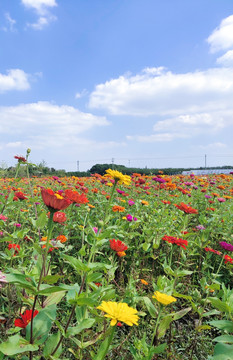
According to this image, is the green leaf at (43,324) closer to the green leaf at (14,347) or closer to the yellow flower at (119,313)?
the green leaf at (14,347)

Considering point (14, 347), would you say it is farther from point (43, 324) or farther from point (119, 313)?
point (119, 313)

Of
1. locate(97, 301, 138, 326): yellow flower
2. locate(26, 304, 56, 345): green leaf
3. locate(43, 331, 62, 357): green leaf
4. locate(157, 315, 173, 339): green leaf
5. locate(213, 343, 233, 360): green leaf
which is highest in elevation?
locate(97, 301, 138, 326): yellow flower

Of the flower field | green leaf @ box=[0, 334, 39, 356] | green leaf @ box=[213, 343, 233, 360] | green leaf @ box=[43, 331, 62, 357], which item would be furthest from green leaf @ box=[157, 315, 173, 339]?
green leaf @ box=[0, 334, 39, 356]

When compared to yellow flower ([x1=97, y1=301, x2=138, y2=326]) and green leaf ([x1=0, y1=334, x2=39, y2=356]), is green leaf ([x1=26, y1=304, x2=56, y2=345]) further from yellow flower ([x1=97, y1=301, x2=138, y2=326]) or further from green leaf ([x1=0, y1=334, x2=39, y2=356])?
yellow flower ([x1=97, y1=301, x2=138, y2=326])

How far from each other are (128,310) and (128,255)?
68.5 inches

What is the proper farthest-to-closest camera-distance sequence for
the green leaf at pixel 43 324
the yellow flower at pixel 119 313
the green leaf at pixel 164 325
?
the green leaf at pixel 164 325 < the green leaf at pixel 43 324 < the yellow flower at pixel 119 313

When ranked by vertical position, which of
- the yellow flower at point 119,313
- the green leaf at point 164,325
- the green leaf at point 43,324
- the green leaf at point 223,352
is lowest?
the green leaf at point 164,325

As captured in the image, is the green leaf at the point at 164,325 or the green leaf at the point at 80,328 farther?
the green leaf at the point at 164,325

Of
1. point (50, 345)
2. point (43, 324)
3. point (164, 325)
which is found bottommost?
point (164, 325)

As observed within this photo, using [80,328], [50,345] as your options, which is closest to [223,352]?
[80,328]

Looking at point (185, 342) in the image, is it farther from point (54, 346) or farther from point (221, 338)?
point (54, 346)

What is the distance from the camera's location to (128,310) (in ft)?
2.71

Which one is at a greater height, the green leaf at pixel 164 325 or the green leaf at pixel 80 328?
the green leaf at pixel 80 328

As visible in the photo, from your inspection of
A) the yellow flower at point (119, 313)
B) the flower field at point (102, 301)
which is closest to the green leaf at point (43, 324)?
the flower field at point (102, 301)
